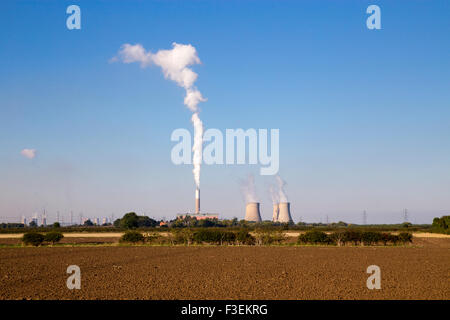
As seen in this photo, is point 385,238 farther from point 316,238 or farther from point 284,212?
point 284,212

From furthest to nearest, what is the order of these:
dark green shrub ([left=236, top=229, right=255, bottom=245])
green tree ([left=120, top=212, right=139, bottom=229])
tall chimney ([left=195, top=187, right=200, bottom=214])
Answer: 1. tall chimney ([left=195, top=187, right=200, bottom=214])
2. green tree ([left=120, top=212, right=139, bottom=229])
3. dark green shrub ([left=236, top=229, right=255, bottom=245])

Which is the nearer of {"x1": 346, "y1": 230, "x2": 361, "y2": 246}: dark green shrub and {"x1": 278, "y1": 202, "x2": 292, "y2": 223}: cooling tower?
{"x1": 346, "y1": 230, "x2": 361, "y2": 246}: dark green shrub

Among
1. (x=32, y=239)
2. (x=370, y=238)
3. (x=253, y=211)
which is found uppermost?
(x=32, y=239)

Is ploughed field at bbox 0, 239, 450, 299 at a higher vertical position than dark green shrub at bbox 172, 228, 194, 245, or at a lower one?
higher

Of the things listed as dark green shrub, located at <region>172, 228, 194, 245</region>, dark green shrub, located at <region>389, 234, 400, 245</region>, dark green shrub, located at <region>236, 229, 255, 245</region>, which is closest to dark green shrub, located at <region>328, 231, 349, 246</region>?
dark green shrub, located at <region>389, 234, 400, 245</region>

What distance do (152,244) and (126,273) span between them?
122ft

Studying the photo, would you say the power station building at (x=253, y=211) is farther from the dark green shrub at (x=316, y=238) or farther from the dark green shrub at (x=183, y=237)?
the dark green shrub at (x=183, y=237)

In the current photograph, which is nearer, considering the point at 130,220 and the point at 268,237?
the point at 268,237

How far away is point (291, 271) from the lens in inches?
1163

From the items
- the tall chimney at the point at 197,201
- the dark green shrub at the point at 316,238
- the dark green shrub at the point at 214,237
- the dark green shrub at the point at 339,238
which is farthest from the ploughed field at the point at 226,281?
the tall chimney at the point at 197,201

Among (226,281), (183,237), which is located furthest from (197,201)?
(226,281)

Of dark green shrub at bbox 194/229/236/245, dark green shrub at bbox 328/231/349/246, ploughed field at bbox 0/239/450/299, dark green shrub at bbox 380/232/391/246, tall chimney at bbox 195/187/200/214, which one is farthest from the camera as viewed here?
tall chimney at bbox 195/187/200/214

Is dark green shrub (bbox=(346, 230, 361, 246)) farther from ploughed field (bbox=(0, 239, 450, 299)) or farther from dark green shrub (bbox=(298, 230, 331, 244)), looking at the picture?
ploughed field (bbox=(0, 239, 450, 299))
